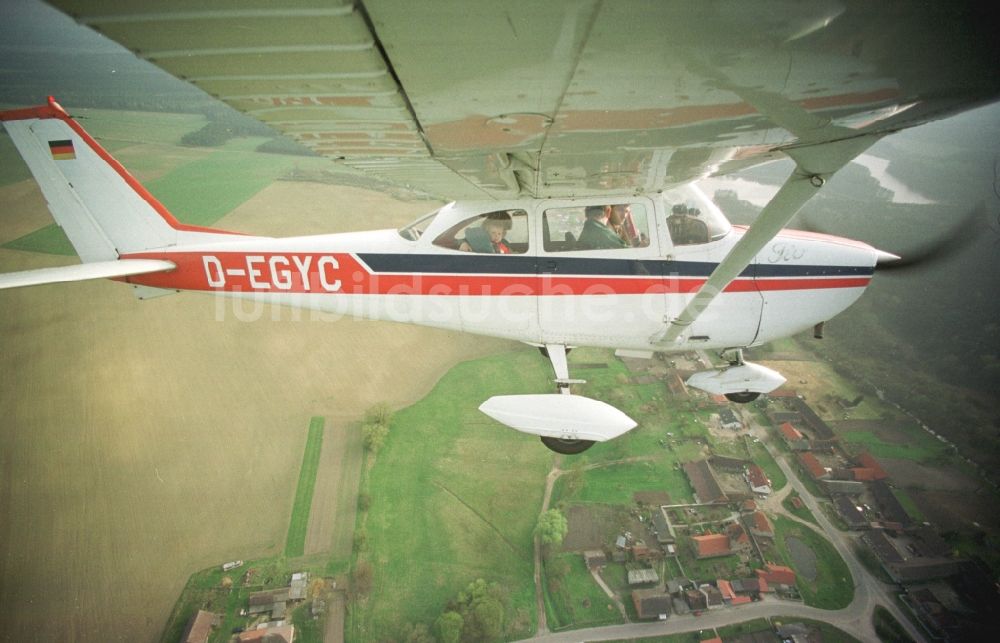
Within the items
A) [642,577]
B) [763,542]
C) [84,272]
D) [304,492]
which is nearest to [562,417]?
[84,272]

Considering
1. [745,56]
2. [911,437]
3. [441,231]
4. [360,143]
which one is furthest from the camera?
[911,437]

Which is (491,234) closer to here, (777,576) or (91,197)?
(91,197)

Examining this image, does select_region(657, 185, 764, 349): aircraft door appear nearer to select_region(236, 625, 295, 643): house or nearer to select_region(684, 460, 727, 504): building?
select_region(684, 460, 727, 504): building

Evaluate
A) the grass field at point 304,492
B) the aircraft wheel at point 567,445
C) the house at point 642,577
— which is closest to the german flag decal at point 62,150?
the aircraft wheel at point 567,445

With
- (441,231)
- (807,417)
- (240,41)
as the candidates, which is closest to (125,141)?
(441,231)

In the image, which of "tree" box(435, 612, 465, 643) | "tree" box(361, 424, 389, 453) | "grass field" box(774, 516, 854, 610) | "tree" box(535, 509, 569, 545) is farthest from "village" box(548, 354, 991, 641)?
"tree" box(361, 424, 389, 453)

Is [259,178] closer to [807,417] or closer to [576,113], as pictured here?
[576,113]

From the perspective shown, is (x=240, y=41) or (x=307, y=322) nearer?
(x=240, y=41)
